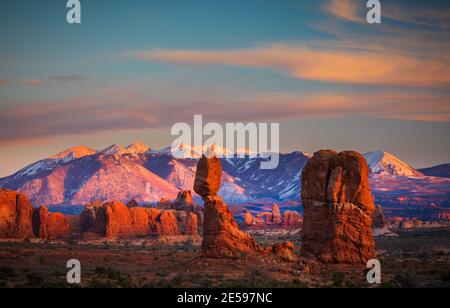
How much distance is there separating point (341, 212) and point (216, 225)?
26.5 ft

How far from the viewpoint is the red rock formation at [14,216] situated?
94.5 meters

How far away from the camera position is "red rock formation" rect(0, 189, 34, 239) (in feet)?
310

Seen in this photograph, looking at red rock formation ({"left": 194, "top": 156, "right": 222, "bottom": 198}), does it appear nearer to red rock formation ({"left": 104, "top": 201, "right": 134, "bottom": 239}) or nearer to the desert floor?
the desert floor

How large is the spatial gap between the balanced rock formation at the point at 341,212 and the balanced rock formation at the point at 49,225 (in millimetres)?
50363

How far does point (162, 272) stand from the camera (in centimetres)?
5394

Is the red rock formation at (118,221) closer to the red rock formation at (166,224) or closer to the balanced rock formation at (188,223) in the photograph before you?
the red rock formation at (166,224)

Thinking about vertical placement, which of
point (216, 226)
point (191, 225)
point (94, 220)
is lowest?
point (191, 225)

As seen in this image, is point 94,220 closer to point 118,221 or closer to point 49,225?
point 118,221

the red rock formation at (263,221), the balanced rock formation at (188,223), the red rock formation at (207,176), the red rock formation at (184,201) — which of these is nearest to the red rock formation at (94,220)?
the balanced rock formation at (188,223)

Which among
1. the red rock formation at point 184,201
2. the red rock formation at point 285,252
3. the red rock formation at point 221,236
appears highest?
the red rock formation at point 184,201

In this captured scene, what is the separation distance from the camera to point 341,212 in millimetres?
54062

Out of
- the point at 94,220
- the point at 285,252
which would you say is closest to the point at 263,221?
the point at 94,220
